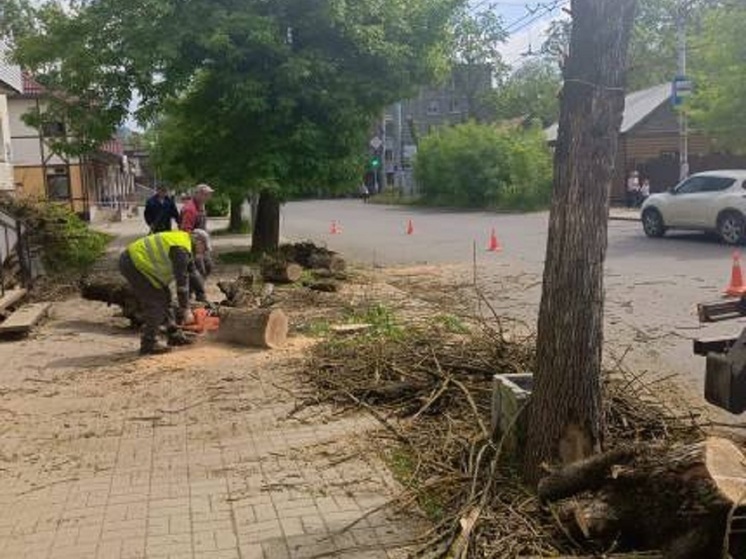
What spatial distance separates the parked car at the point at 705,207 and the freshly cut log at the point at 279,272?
9.96m

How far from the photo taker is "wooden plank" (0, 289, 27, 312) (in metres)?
11.9

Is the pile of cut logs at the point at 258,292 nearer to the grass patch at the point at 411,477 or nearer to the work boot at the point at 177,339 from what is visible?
the work boot at the point at 177,339

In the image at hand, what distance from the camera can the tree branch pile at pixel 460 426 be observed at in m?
4.23

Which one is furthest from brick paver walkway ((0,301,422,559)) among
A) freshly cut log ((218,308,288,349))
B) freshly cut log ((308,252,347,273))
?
freshly cut log ((308,252,347,273))

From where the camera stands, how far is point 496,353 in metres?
7.27

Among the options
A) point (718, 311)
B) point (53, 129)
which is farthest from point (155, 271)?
point (53, 129)

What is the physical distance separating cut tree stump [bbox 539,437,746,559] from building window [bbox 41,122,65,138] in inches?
647

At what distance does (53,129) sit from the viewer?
2012 centimetres

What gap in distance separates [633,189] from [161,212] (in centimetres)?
2424

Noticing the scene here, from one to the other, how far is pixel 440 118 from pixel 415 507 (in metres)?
102

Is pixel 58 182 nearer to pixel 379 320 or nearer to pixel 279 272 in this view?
pixel 279 272

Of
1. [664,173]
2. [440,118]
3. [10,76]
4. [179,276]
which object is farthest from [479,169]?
[440,118]

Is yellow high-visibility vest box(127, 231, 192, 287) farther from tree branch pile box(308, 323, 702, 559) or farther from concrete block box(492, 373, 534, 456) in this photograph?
concrete block box(492, 373, 534, 456)

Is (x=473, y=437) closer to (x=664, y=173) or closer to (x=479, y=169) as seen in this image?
(x=664, y=173)
